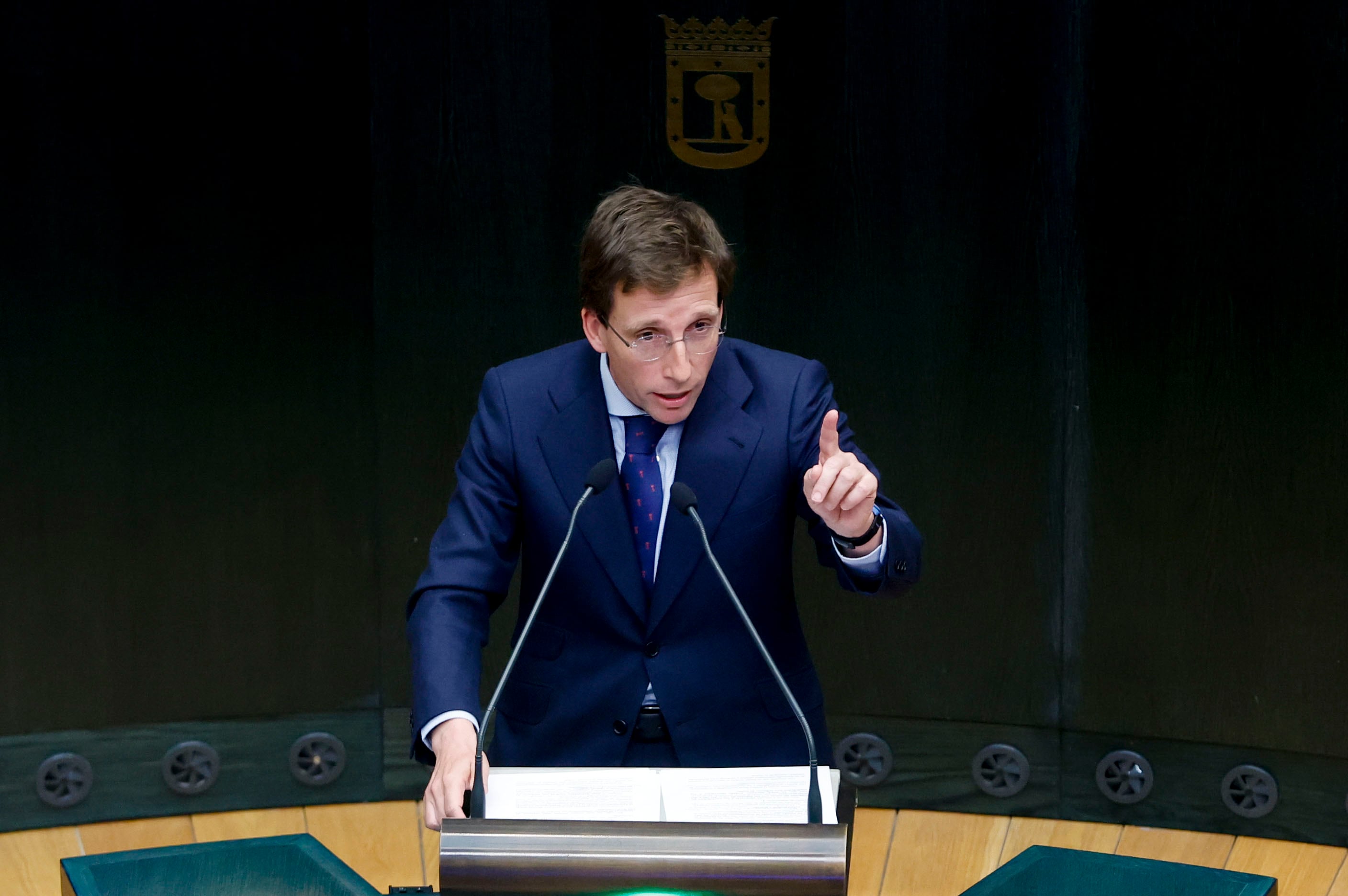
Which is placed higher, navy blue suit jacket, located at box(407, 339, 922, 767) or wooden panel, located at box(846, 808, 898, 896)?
navy blue suit jacket, located at box(407, 339, 922, 767)

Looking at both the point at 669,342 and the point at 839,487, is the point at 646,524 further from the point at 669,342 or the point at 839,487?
the point at 839,487

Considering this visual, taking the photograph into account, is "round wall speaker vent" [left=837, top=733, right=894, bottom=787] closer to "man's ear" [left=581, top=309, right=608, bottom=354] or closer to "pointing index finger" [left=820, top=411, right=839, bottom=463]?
"man's ear" [left=581, top=309, right=608, bottom=354]

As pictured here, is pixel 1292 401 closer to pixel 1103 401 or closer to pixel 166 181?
pixel 1103 401

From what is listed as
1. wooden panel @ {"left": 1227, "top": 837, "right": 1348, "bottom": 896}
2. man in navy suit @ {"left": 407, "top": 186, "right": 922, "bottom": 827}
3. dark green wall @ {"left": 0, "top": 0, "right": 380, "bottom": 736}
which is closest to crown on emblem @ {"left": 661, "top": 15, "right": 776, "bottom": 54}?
dark green wall @ {"left": 0, "top": 0, "right": 380, "bottom": 736}

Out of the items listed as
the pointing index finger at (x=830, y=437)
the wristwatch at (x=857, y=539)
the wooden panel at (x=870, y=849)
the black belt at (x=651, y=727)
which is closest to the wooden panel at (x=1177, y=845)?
the wooden panel at (x=870, y=849)

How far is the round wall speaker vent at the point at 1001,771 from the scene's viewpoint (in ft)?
10.7

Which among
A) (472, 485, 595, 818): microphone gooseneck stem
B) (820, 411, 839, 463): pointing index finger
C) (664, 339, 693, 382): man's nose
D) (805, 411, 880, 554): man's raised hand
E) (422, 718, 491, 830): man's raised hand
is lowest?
(422, 718, 491, 830): man's raised hand

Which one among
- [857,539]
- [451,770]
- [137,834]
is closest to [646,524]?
[857,539]

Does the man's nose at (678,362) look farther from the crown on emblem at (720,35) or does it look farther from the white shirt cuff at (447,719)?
the crown on emblem at (720,35)

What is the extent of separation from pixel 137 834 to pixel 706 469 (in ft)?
6.14

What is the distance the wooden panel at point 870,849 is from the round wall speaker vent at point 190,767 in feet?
4.45

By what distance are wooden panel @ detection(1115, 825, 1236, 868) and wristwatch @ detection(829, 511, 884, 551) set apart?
1.62 metres

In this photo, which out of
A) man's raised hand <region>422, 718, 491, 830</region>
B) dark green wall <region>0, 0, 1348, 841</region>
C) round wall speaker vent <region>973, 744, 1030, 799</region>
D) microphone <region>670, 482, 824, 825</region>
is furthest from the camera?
round wall speaker vent <region>973, 744, 1030, 799</region>

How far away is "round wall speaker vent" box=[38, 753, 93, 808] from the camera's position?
3.14 metres
